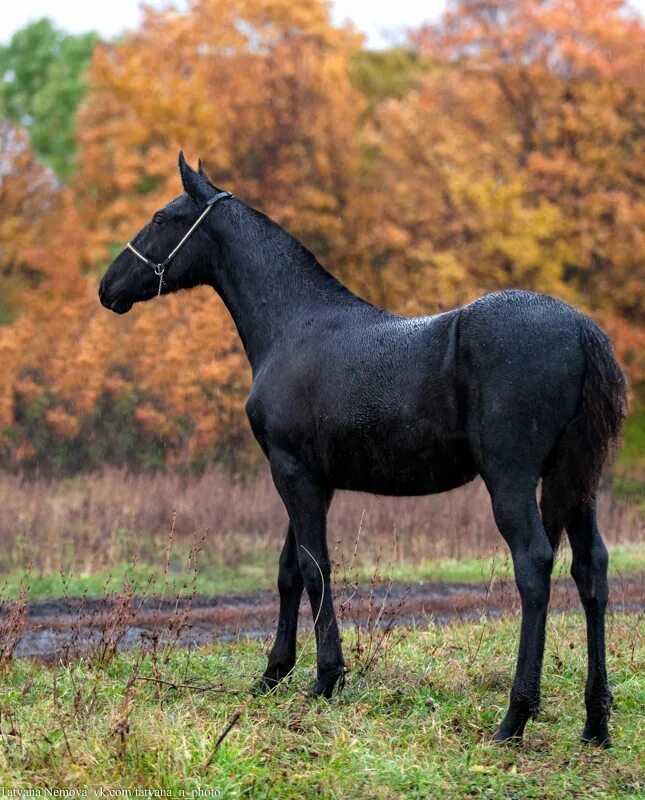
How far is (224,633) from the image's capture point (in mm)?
9742

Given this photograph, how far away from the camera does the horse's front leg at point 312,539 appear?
6.60m

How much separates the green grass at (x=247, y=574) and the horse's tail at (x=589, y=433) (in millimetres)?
6367

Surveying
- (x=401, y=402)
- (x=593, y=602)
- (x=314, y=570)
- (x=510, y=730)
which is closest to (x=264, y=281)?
(x=401, y=402)

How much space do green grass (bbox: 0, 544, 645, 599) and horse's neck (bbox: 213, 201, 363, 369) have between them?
18.3 feet

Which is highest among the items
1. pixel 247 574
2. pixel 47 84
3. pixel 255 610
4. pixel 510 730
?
pixel 47 84

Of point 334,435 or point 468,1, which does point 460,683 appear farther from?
point 468,1

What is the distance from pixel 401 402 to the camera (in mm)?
6234

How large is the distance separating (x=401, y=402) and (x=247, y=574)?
8097mm

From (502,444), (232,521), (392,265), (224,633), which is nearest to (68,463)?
(232,521)

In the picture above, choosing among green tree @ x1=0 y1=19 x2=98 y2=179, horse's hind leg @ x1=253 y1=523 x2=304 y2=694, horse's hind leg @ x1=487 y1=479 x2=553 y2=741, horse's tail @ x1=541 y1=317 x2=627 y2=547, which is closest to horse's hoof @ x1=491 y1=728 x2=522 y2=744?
horse's hind leg @ x1=487 y1=479 x2=553 y2=741

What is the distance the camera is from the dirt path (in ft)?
30.7

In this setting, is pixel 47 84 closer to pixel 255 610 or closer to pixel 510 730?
pixel 255 610

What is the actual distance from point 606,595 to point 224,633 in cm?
455

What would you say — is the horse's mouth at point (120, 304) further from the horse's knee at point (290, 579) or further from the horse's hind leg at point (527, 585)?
the horse's hind leg at point (527, 585)
